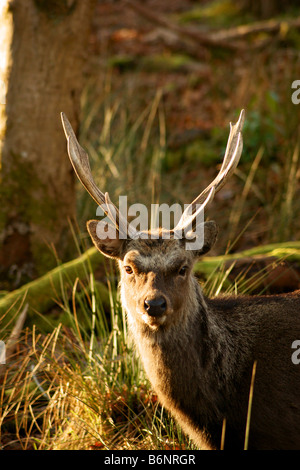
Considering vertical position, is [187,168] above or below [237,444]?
above

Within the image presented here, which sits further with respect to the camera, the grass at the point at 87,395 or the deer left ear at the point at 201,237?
the grass at the point at 87,395

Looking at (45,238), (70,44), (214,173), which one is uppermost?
(70,44)

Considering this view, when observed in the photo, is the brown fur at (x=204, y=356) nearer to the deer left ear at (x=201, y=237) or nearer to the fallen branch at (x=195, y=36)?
the deer left ear at (x=201, y=237)

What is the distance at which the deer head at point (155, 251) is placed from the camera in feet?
11.3

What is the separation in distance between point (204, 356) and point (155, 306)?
56 centimetres

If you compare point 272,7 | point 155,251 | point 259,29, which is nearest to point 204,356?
point 155,251

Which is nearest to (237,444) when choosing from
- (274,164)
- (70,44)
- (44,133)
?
(44,133)

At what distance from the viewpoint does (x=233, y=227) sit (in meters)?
7.21

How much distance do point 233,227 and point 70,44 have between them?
2.76 m

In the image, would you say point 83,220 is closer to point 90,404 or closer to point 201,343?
point 90,404

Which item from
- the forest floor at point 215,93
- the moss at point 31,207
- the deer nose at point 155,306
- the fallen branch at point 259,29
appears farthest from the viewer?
the fallen branch at point 259,29

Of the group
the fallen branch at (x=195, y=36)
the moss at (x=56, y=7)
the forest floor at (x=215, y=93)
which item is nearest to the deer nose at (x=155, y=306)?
the forest floor at (x=215, y=93)

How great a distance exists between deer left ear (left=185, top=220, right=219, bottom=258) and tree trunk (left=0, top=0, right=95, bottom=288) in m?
2.39

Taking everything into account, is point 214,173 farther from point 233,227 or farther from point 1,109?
point 1,109
